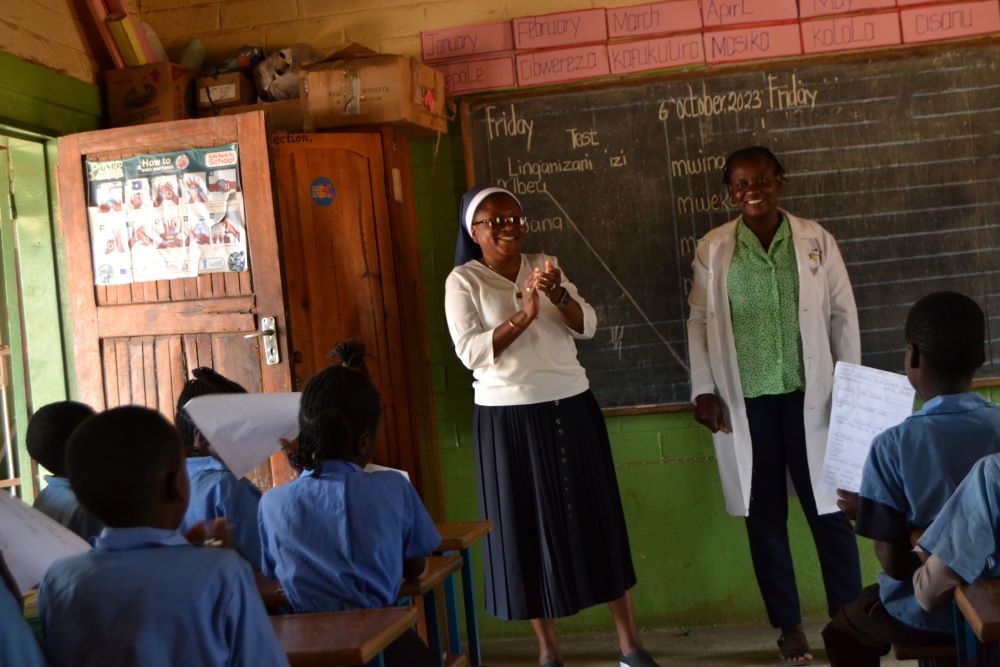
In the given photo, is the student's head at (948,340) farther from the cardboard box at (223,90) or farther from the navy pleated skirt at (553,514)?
the cardboard box at (223,90)

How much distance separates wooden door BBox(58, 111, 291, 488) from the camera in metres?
3.79

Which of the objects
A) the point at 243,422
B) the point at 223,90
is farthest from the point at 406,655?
the point at 223,90

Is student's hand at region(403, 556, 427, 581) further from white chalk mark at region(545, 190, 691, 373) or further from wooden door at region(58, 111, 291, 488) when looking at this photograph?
white chalk mark at region(545, 190, 691, 373)

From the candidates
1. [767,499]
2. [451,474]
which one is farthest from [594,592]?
[451,474]

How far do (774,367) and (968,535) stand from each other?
195cm

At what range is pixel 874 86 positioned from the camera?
13.4ft

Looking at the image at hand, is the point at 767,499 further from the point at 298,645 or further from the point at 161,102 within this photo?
the point at 161,102

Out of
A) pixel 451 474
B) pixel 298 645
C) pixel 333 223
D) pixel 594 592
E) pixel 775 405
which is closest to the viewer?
pixel 298 645

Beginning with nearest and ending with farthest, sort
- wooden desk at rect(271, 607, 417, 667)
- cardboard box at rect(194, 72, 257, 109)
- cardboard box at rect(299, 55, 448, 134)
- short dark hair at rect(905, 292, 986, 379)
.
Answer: wooden desk at rect(271, 607, 417, 667) < short dark hair at rect(905, 292, 986, 379) < cardboard box at rect(299, 55, 448, 134) < cardboard box at rect(194, 72, 257, 109)

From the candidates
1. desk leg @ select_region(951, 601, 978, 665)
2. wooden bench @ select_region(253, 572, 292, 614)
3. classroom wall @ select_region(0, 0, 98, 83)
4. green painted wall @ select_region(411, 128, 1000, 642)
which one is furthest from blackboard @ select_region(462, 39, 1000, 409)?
desk leg @ select_region(951, 601, 978, 665)

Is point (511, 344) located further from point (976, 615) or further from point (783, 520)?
point (976, 615)

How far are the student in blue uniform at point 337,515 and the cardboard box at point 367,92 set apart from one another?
1.87 metres

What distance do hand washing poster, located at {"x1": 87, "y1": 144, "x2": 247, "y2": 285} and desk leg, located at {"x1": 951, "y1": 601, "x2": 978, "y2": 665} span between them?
261cm

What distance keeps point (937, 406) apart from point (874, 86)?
7.62ft
